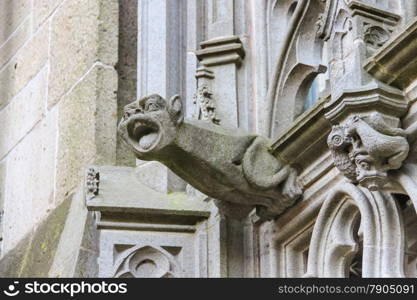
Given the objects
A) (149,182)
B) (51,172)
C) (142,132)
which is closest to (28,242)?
(51,172)

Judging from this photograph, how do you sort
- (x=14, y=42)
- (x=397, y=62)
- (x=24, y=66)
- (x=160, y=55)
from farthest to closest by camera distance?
(x=14, y=42), (x=24, y=66), (x=160, y=55), (x=397, y=62)

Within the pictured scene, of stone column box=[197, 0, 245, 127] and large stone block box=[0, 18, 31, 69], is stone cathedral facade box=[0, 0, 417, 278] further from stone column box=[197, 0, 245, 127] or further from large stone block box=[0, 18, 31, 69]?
large stone block box=[0, 18, 31, 69]

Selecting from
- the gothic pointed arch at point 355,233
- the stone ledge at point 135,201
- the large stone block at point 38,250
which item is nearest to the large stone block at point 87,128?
the large stone block at point 38,250

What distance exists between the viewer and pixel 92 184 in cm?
823

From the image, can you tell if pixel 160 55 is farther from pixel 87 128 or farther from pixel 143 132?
pixel 143 132

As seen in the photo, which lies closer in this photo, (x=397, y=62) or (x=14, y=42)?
(x=397, y=62)

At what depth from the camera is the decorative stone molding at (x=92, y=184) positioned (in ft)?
26.9

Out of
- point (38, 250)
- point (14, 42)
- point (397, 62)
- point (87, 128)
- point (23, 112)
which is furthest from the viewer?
point (14, 42)

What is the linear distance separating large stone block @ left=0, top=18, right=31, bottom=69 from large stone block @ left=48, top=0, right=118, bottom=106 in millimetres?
407

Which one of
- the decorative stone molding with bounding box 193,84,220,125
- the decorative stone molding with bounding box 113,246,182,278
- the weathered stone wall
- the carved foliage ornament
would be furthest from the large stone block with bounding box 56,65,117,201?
the carved foliage ornament

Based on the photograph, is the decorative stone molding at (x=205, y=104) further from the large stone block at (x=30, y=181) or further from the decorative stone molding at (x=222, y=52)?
the large stone block at (x=30, y=181)

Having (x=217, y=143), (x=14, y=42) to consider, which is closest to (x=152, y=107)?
(x=217, y=143)

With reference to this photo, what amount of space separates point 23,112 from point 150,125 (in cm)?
217

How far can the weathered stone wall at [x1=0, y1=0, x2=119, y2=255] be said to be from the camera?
352 inches
